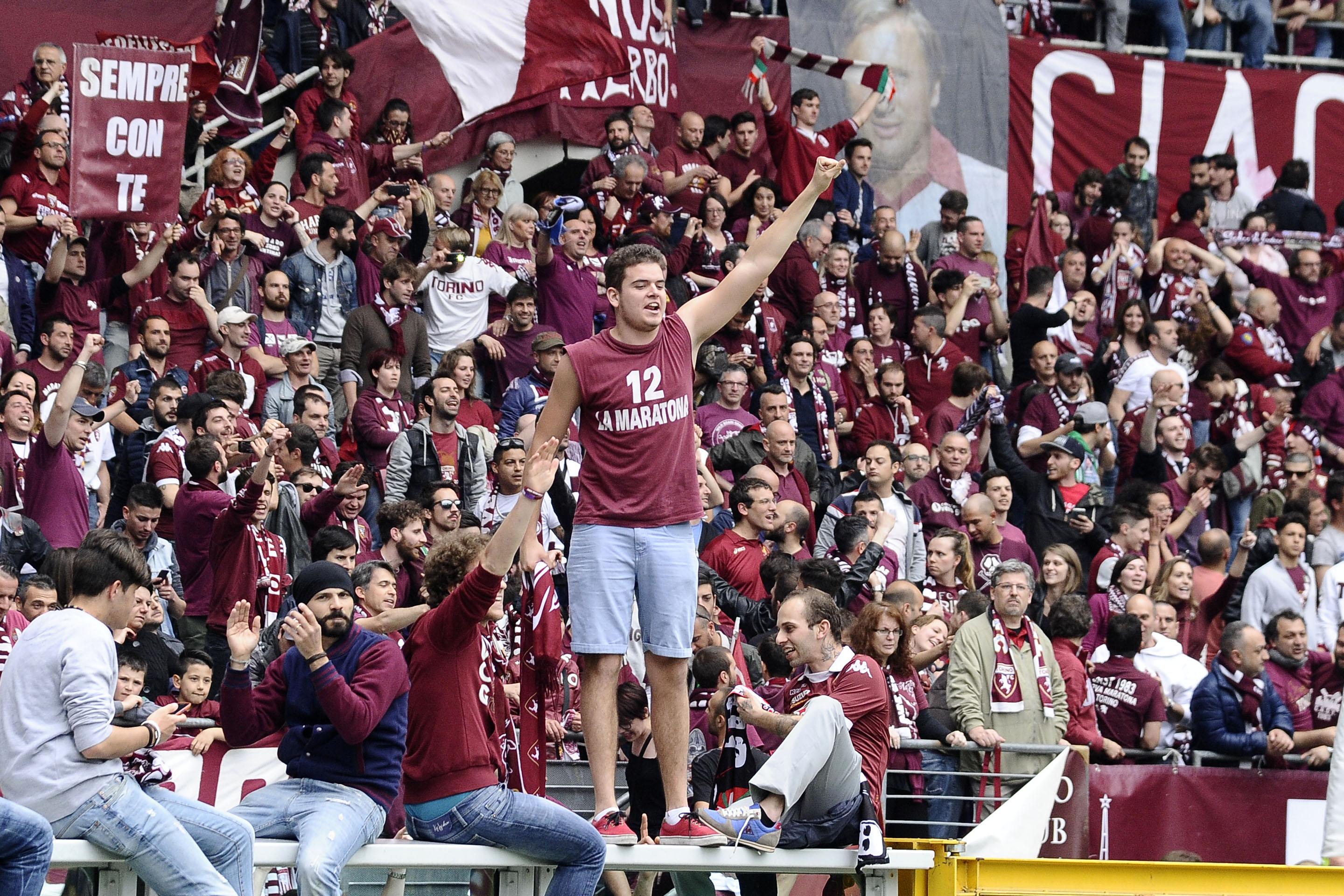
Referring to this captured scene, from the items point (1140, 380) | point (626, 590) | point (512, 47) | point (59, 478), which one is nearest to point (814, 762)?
point (626, 590)

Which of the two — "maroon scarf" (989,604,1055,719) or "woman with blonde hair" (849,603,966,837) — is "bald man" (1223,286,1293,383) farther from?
"woman with blonde hair" (849,603,966,837)

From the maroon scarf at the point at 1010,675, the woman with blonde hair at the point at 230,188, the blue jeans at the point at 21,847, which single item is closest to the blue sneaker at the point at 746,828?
the blue jeans at the point at 21,847

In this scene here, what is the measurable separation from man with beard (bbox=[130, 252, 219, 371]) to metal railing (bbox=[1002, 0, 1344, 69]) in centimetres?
1079

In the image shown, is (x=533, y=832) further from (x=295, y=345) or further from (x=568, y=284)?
(x=568, y=284)

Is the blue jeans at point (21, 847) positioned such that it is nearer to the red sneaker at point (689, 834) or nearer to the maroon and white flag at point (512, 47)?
the red sneaker at point (689, 834)

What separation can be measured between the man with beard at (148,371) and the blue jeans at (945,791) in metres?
5.15

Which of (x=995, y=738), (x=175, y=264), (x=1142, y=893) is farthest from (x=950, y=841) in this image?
(x=175, y=264)

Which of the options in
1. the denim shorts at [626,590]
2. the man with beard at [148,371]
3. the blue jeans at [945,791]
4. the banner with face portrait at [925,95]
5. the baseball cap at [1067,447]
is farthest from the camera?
the banner with face portrait at [925,95]

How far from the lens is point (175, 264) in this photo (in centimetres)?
1225

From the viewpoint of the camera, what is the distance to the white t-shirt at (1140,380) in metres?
15.5

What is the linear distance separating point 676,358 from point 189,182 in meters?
8.78

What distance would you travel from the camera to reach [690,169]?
15555mm

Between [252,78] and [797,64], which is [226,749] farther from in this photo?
[797,64]

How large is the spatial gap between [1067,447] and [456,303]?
4.62 metres
